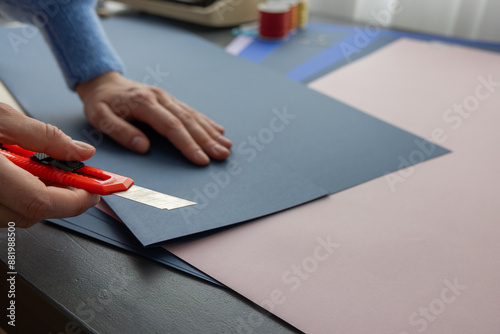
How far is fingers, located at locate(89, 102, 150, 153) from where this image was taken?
658 mm

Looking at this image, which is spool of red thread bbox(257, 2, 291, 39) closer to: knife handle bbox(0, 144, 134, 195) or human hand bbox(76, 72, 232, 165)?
human hand bbox(76, 72, 232, 165)

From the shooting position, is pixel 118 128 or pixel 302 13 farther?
pixel 302 13

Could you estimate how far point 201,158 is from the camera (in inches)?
25.0

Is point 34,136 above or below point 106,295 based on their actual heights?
above

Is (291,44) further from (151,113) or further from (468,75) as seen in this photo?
(151,113)

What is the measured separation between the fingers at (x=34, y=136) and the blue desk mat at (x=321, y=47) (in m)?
0.53

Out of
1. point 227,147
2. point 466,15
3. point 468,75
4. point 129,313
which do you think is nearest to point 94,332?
point 129,313

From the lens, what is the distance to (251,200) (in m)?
0.57

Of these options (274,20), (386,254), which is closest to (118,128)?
(386,254)

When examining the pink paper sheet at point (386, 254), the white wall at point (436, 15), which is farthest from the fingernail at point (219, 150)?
the white wall at point (436, 15)

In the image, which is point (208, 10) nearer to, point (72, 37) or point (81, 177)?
point (72, 37)

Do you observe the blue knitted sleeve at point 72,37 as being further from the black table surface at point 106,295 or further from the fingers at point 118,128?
the black table surface at point 106,295

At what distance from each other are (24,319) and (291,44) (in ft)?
2.57

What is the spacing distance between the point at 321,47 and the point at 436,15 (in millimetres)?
328
